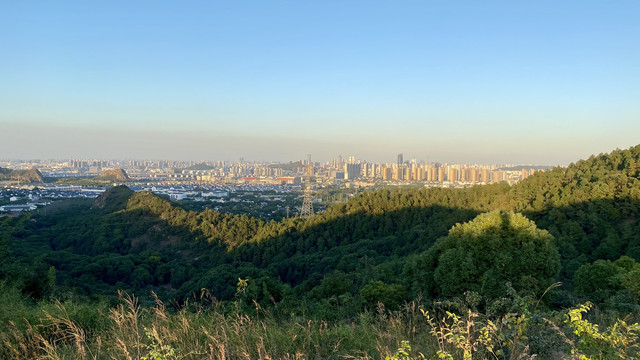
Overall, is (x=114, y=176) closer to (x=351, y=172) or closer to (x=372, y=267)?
(x=351, y=172)

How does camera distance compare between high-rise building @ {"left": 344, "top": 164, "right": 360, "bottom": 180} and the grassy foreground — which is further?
high-rise building @ {"left": 344, "top": 164, "right": 360, "bottom": 180}

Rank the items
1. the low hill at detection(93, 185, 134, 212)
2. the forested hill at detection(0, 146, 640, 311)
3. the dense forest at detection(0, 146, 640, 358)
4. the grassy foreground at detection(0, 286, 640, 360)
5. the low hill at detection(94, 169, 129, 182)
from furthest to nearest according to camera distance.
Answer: the low hill at detection(94, 169, 129, 182)
the low hill at detection(93, 185, 134, 212)
the forested hill at detection(0, 146, 640, 311)
the dense forest at detection(0, 146, 640, 358)
the grassy foreground at detection(0, 286, 640, 360)

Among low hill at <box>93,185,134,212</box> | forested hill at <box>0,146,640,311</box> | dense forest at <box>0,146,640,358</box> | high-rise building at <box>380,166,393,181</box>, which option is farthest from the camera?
high-rise building at <box>380,166,393,181</box>

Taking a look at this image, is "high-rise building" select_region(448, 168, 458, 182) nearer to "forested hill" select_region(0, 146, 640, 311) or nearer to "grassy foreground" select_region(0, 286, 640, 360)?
"forested hill" select_region(0, 146, 640, 311)

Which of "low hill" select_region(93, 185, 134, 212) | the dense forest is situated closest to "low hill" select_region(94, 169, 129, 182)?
"low hill" select_region(93, 185, 134, 212)

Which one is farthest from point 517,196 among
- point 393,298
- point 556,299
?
point 393,298

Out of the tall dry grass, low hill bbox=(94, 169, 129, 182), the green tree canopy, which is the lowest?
low hill bbox=(94, 169, 129, 182)

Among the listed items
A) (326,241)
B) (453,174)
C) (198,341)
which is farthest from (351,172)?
(198,341)

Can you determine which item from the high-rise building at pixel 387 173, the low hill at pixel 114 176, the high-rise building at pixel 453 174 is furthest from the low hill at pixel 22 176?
the high-rise building at pixel 453 174
